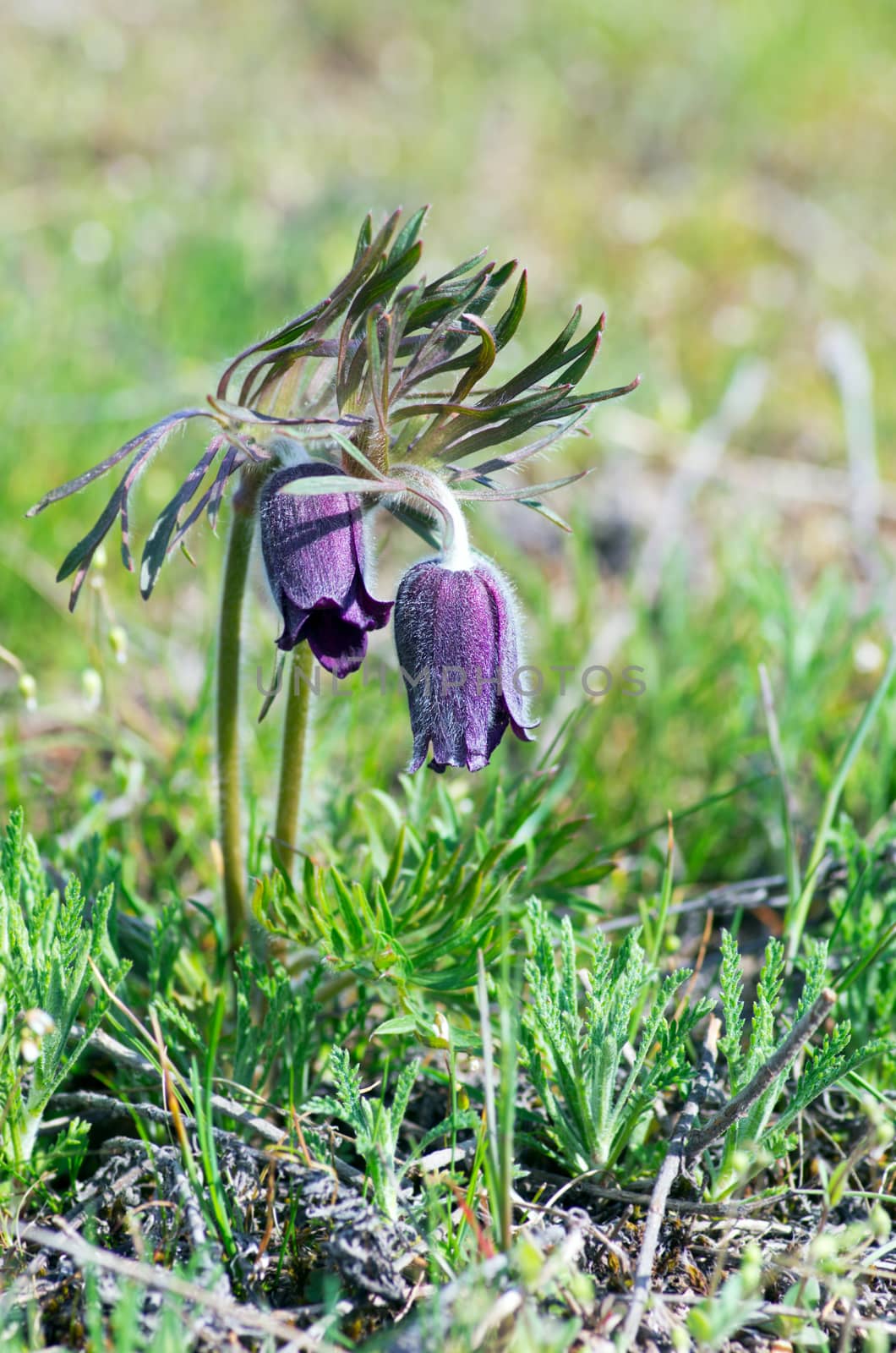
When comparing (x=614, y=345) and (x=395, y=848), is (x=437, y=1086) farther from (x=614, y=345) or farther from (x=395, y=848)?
(x=614, y=345)

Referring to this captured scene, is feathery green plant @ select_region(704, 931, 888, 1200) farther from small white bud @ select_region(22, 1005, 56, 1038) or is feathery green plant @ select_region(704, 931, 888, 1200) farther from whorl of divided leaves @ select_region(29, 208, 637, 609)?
small white bud @ select_region(22, 1005, 56, 1038)

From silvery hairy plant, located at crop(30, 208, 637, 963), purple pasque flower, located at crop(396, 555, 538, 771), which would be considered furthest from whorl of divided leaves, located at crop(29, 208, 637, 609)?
purple pasque flower, located at crop(396, 555, 538, 771)

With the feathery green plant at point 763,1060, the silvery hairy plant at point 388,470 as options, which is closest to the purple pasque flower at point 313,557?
the silvery hairy plant at point 388,470

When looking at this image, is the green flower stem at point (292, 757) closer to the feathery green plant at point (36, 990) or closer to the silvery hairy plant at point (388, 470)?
the silvery hairy plant at point (388, 470)

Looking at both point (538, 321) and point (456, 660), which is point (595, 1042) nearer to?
point (456, 660)

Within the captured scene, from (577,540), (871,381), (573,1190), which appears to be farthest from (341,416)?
(871,381)
